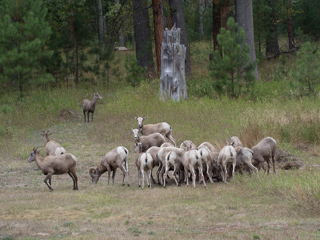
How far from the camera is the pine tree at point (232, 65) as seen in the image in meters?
17.7

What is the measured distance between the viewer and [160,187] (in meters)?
10.3

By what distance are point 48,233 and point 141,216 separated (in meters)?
1.46

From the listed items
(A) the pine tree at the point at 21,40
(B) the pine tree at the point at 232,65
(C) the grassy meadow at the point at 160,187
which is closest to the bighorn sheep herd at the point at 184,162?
(C) the grassy meadow at the point at 160,187

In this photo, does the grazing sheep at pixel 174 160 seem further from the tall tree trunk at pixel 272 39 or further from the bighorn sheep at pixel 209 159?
the tall tree trunk at pixel 272 39

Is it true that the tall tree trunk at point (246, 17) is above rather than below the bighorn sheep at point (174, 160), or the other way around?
above

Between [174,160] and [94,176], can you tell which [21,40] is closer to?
[94,176]

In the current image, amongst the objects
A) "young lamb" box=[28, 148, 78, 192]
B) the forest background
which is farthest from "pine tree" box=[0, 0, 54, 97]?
"young lamb" box=[28, 148, 78, 192]

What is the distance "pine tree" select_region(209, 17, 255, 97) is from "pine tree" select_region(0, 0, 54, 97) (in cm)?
715

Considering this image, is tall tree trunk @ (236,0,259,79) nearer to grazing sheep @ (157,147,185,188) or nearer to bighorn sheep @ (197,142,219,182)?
bighorn sheep @ (197,142,219,182)

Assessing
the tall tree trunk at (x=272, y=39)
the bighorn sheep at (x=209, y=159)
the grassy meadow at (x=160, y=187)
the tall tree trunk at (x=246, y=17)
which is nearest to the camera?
Answer: the grassy meadow at (x=160, y=187)

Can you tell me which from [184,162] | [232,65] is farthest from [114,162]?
[232,65]

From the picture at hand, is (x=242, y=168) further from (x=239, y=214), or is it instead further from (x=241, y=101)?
(x=241, y=101)

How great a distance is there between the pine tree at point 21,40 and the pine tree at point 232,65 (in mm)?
7154

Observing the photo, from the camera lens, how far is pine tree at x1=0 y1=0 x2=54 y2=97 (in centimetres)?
1995
